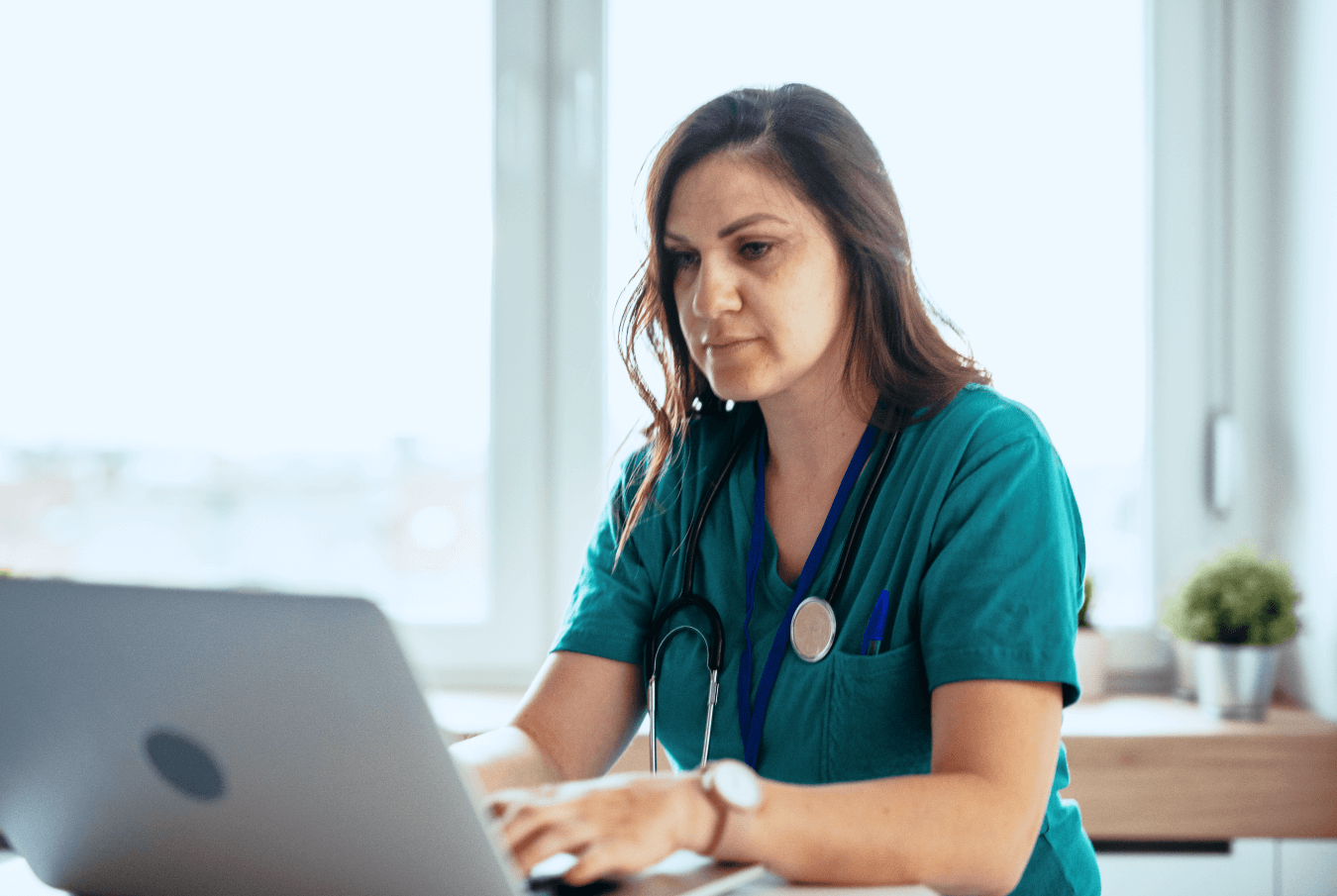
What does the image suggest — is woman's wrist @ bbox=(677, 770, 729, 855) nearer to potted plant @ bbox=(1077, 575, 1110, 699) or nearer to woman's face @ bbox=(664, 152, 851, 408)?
woman's face @ bbox=(664, 152, 851, 408)

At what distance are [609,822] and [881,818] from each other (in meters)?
0.21

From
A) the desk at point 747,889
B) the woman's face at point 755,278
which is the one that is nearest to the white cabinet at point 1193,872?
the woman's face at point 755,278

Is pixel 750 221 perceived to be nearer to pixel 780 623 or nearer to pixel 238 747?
pixel 780 623

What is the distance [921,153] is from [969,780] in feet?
4.95

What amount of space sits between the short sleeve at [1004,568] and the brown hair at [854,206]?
0.46 ft

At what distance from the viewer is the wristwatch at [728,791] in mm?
719

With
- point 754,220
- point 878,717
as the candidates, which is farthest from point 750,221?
point 878,717

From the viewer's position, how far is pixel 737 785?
28.5 inches

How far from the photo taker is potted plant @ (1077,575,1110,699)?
191 cm

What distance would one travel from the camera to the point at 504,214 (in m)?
2.15

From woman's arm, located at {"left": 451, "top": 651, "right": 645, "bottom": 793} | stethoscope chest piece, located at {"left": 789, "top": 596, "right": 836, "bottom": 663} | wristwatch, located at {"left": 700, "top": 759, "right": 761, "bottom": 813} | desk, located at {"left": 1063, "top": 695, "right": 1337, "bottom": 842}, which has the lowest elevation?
desk, located at {"left": 1063, "top": 695, "right": 1337, "bottom": 842}

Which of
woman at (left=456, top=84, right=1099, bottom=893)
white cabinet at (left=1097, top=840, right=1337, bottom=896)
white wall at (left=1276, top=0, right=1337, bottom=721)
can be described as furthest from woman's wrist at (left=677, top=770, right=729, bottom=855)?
white wall at (left=1276, top=0, right=1337, bottom=721)

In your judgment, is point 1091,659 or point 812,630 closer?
point 812,630

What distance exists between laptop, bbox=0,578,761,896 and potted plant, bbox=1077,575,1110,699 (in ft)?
4.55
